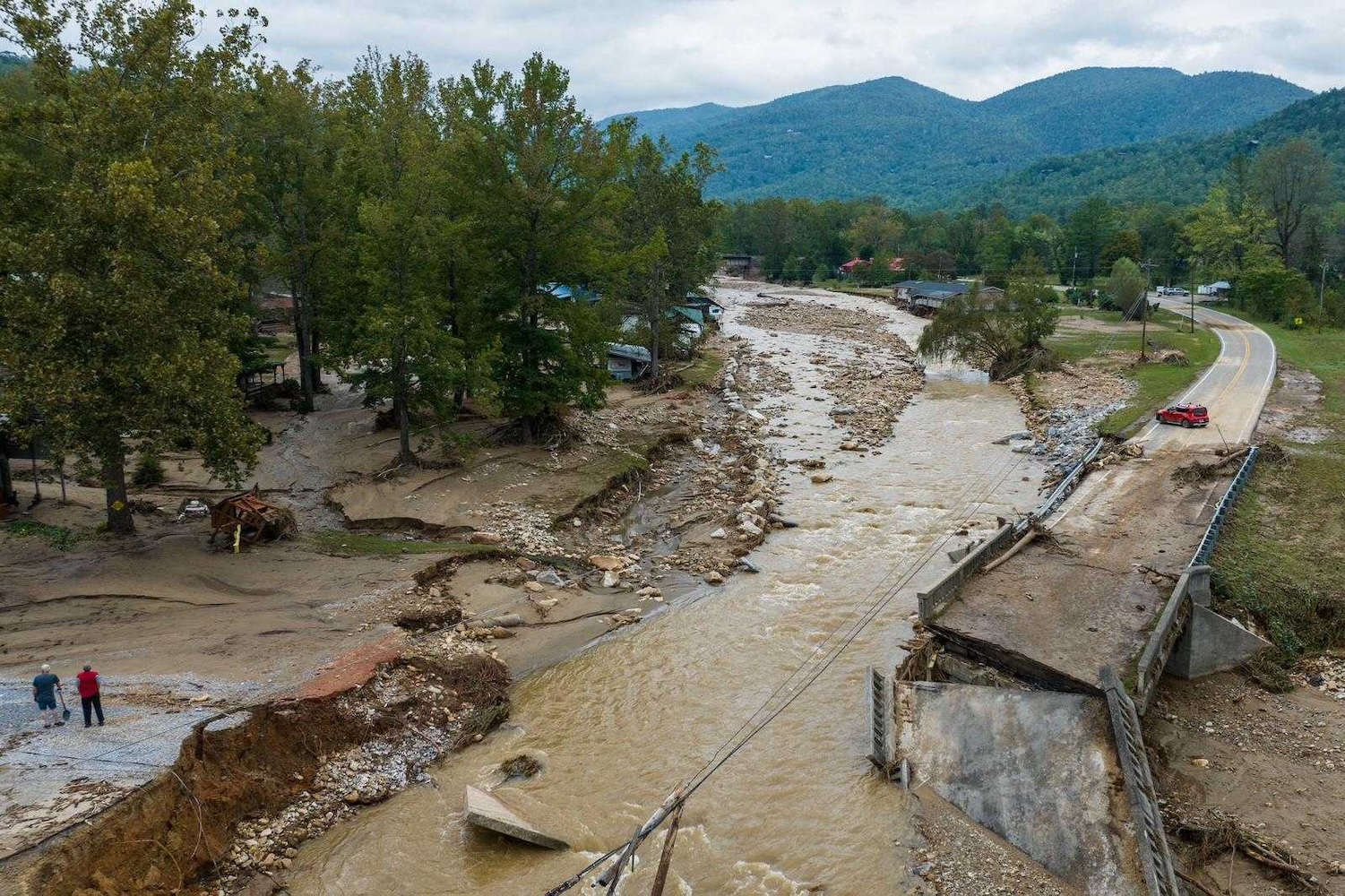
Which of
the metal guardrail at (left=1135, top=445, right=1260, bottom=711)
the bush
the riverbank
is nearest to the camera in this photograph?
the riverbank

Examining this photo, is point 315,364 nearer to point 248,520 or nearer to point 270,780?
point 248,520

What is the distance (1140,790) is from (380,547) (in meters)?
19.7

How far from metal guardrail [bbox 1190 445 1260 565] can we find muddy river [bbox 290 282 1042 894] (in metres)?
6.51

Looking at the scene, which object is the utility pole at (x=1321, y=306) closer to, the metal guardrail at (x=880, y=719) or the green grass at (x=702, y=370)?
the green grass at (x=702, y=370)

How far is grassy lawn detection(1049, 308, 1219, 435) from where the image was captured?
132 feet

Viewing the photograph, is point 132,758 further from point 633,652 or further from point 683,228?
point 683,228

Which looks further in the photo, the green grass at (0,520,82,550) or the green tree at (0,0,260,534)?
the green grass at (0,520,82,550)

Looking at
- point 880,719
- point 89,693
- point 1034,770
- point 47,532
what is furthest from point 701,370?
Result: point 89,693

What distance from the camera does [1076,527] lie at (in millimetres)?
24391

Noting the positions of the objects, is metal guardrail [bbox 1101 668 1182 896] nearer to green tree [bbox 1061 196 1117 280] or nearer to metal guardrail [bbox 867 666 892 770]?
metal guardrail [bbox 867 666 892 770]

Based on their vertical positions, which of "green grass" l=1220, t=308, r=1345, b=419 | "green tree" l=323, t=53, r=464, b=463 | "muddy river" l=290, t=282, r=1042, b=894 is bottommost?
"muddy river" l=290, t=282, r=1042, b=894

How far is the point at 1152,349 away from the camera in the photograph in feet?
185

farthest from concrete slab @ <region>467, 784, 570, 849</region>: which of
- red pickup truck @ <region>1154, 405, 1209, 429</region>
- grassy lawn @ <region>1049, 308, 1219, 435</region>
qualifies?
red pickup truck @ <region>1154, 405, 1209, 429</region>

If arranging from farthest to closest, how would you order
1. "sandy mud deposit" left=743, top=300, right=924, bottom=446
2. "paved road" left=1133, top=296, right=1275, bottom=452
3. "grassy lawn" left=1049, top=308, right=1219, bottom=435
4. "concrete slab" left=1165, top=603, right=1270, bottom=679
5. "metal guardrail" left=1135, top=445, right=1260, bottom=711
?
"sandy mud deposit" left=743, top=300, right=924, bottom=446 < "grassy lawn" left=1049, top=308, right=1219, bottom=435 < "paved road" left=1133, top=296, right=1275, bottom=452 < "concrete slab" left=1165, top=603, right=1270, bottom=679 < "metal guardrail" left=1135, top=445, right=1260, bottom=711
